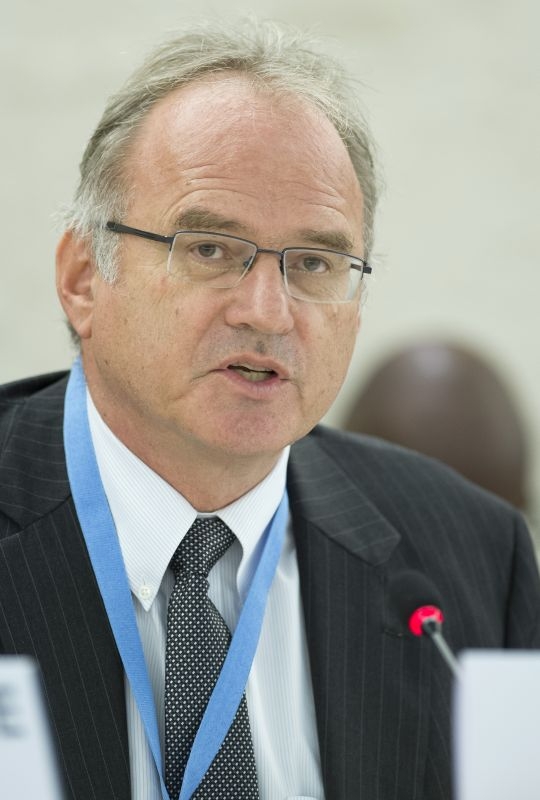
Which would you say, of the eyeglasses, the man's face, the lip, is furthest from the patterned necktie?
the eyeglasses

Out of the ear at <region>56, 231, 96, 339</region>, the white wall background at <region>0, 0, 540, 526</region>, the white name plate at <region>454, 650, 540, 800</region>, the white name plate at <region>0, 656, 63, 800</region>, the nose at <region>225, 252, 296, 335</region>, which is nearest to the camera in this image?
the white name plate at <region>0, 656, 63, 800</region>

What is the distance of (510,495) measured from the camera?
14.7 feet

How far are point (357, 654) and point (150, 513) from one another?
21.2 inches

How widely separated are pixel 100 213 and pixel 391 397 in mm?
2391

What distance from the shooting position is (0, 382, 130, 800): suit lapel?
80.4 inches

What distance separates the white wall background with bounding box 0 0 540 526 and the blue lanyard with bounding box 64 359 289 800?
11.5 ft

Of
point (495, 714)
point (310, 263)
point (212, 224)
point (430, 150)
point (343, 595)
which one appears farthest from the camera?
point (430, 150)

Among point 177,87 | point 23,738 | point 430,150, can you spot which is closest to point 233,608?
point 23,738

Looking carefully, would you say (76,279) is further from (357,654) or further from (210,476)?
(357,654)

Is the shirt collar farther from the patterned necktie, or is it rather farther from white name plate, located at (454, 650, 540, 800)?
white name plate, located at (454, 650, 540, 800)

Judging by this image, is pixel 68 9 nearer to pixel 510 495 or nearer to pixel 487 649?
pixel 510 495

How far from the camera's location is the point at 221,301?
219cm

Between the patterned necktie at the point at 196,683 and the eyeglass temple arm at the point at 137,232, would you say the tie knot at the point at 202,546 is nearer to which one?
the patterned necktie at the point at 196,683

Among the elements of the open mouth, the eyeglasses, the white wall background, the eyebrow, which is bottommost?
the open mouth
